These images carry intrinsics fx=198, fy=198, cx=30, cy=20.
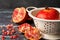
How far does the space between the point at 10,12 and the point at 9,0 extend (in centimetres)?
10

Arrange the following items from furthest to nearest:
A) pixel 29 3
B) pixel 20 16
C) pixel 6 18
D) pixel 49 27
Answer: pixel 29 3
pixel 6 18
pixel 20 16
pixel 49 27

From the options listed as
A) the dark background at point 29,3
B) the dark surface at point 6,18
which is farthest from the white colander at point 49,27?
the dark background at point 29,3

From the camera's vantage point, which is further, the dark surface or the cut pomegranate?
the cut pomegranate

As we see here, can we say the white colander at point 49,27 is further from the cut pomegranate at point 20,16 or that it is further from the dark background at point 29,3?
the dark background at point 29,3

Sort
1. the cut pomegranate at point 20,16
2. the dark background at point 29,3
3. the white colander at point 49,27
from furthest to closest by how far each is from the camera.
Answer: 1. the dark background at point 29,3
2. the cut pomegranate at point 20,16
3. the white colander at point 49,27

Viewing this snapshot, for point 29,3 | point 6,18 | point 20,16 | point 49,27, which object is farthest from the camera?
point 29,3

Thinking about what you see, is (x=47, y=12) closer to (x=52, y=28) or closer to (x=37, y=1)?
(x=52, y=28)

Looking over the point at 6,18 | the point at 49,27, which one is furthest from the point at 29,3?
the point at 49,27

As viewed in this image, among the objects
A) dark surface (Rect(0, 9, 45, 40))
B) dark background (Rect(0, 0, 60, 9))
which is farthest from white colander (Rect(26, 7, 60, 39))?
dark background (Rect(0, 0, 60, 9))

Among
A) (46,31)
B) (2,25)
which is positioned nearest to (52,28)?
(46,31)

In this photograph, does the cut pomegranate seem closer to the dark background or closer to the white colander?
the white colander

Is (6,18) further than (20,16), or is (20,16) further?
(6,18)

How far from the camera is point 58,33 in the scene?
883mm

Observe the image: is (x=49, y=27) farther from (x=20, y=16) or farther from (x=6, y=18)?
(x=6, y=18)
